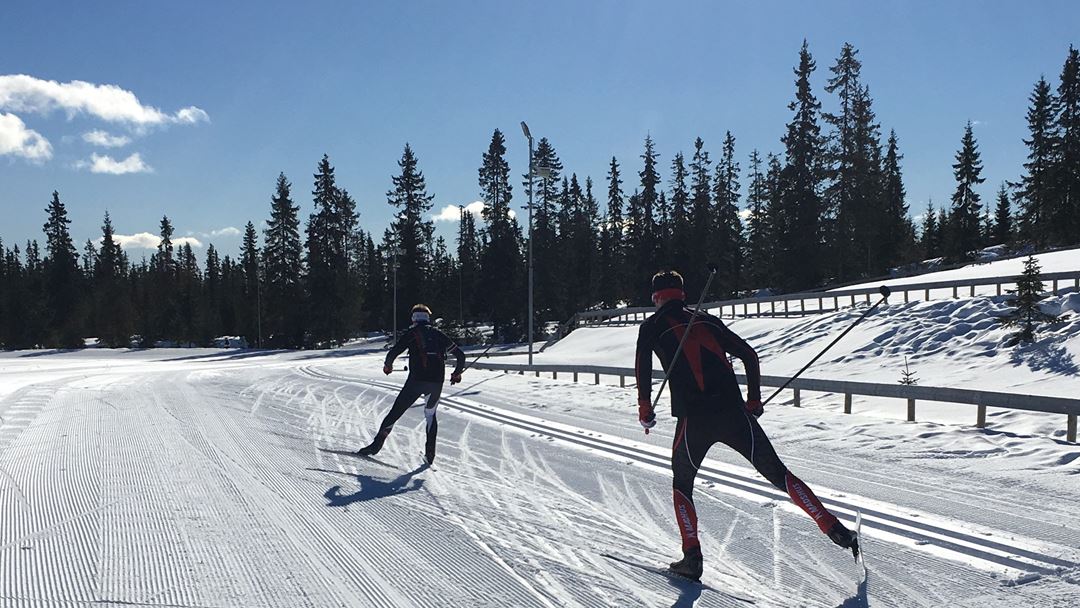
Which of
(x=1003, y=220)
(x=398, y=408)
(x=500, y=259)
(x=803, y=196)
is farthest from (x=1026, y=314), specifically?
(x=1003, y=220)

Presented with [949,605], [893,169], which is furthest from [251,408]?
[893,169]

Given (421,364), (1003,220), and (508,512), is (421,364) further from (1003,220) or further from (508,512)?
(1003,220)

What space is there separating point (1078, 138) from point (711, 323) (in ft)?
192

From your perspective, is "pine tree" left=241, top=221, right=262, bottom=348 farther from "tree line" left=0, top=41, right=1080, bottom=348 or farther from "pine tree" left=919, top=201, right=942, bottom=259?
"pine tree" left=919, top=201, right=942, bottom=259

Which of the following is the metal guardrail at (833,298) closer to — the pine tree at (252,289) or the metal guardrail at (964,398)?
the metal guardrail at (964,398)

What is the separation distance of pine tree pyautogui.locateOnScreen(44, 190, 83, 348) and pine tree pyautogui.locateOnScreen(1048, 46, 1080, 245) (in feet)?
275

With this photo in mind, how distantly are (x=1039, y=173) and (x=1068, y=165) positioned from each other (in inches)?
179

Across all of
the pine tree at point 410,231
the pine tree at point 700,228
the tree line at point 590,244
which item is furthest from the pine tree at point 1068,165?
the pine tree at point 410,231

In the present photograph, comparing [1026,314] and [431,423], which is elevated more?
[1026,314]

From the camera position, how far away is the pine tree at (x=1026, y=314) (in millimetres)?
17703

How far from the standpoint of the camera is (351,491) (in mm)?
7562

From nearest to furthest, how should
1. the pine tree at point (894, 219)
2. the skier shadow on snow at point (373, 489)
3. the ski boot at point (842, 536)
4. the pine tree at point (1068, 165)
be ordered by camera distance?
the ski boot at point (842, 536)
the skier shadow on snow at point (373, 489)
the pine tree at point (1068, 165)
the pine tree at point (894, 219)

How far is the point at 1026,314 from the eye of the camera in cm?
1828

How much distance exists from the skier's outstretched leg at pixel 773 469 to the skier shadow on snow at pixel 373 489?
3963 mm
